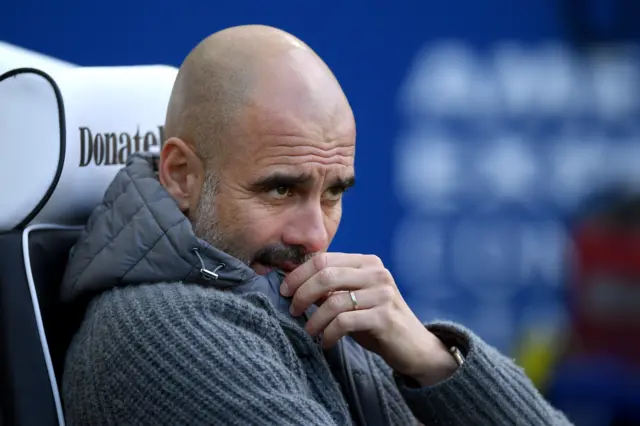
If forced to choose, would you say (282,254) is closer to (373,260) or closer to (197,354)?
(373,260)

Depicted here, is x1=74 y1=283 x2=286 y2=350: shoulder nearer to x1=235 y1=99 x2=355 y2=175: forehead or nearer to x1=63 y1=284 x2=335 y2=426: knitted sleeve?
x1=63 y1=284 x2=335 y2=426: knitted sleeve

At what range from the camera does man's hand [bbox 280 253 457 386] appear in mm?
1454

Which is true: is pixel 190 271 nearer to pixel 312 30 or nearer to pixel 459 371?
pixel 459 371

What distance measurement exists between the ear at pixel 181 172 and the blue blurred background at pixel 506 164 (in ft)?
5.54

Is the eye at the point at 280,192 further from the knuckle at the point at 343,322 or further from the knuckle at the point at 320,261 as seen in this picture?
the knuckle at the point at 343,322

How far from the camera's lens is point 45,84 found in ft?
5.35

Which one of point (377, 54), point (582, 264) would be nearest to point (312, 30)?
point (377, 54)

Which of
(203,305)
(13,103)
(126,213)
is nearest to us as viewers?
(203,305)

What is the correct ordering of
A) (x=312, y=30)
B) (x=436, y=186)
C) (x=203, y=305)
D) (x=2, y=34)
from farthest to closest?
(x=436, y=186) → (x=312, y=30) → (x=2, y=34) → (x=203, y=305)

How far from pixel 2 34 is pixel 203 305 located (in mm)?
1829

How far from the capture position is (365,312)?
147 cm

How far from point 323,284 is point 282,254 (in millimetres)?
114

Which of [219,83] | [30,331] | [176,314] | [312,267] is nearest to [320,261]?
[312,267]

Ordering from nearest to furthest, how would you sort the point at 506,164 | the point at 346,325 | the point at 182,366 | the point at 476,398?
the point at 182,366 → the point at 346,325 → the point at 476,398 → the point at 506,164
